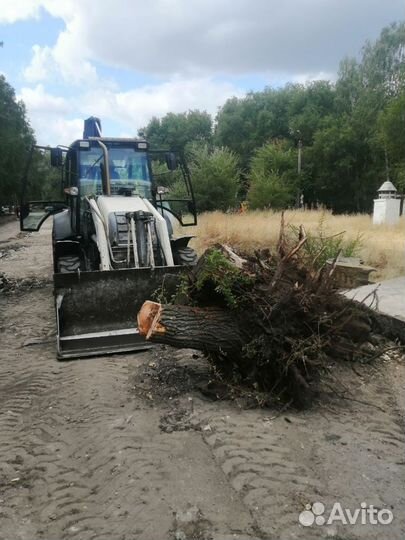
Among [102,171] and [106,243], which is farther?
[102,171]

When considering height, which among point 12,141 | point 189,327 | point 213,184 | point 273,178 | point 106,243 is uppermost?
point 12,141

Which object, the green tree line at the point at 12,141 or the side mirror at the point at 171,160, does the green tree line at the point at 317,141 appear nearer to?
the green tree line at the point at 12,141

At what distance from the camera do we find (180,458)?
136 inches

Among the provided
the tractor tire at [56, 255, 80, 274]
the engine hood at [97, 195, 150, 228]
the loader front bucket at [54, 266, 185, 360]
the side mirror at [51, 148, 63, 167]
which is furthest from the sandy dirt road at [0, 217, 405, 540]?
the side mirror at [51, 148, 63, 167]

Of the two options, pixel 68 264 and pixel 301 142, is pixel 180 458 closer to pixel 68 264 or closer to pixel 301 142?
pixel 68 264

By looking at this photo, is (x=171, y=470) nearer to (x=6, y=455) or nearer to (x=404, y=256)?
(x=6, y=455)

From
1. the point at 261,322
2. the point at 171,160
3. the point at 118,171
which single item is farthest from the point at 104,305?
the point at 171,160

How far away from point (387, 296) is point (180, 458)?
4.13 m

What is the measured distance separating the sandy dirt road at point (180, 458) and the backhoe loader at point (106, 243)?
0.89 metres

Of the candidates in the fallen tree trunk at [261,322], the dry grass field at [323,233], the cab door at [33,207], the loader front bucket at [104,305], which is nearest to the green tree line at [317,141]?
the dry grass field at [323,233]

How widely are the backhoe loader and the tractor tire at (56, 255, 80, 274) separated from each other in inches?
0.6

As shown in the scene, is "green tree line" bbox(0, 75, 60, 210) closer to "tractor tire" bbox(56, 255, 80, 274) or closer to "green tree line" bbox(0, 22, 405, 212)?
"green tree line" bbox(0, 22, 405, 212)

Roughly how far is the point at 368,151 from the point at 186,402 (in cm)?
3687

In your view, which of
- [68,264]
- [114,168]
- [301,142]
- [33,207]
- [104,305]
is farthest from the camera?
[301,142]
